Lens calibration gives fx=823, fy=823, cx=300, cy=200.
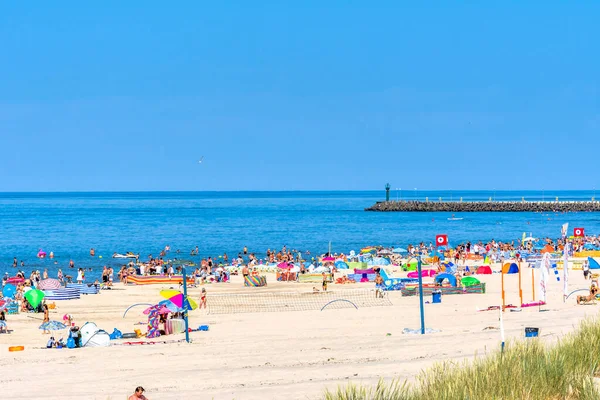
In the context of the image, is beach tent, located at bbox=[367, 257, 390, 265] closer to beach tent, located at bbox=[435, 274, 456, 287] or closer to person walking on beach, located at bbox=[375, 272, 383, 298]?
person walking on beach, located at bbox=[375, 272, 383, 298]

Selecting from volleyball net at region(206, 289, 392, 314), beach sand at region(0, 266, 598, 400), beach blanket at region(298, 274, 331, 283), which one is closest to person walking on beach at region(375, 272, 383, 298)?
volleyball net at region(206, 289, 392, 314)

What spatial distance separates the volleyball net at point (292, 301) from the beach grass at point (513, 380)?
55.4 ft

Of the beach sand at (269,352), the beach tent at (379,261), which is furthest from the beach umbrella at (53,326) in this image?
the beach tent at (379,261)

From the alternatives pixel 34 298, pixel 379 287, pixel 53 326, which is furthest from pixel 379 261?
pixel 53 326

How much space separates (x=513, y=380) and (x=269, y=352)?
29.5 feet

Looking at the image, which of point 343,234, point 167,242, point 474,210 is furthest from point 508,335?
point 474,210

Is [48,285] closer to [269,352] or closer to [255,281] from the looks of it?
[255,281]

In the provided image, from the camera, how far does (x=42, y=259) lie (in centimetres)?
5775

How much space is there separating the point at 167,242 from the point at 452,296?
49.9 m

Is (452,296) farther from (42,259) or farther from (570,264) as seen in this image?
(42,259)

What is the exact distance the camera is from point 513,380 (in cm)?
982

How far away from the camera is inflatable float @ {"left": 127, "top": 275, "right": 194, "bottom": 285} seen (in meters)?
38.4

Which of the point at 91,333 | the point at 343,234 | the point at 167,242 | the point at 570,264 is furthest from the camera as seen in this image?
the point at 343,234

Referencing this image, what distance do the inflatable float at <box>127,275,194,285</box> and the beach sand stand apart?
990 cm
